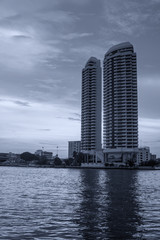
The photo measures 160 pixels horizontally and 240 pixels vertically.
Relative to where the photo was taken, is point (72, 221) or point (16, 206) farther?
point (16, 206)

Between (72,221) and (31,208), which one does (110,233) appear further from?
(31,208)

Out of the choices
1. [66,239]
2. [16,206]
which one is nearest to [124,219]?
[66,239]

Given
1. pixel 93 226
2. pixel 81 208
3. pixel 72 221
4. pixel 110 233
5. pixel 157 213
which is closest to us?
pixel 110 233

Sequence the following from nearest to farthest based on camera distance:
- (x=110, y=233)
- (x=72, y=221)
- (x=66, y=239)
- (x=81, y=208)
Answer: (x=66, y=239), (x=110, y=233), (x=72, y=221), (x=81, y=208)

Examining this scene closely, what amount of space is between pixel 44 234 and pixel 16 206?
41.6 ft

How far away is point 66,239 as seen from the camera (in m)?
18.4

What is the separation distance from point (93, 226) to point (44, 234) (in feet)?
14.5

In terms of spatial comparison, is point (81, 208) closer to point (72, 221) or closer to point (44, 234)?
point (72, 221)

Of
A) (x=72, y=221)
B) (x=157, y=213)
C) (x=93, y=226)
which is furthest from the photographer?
(x=157, y=213)

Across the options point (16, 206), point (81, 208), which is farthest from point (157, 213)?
point (16, 206)

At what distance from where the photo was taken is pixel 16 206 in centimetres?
3123

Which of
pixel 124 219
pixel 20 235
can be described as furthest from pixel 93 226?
pixel 20 235

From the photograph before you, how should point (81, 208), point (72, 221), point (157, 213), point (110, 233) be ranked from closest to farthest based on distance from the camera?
point (110, 233) → point (72, 221) → point (157, 213) → point (81, 208)

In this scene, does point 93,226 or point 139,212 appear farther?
point 139,212
